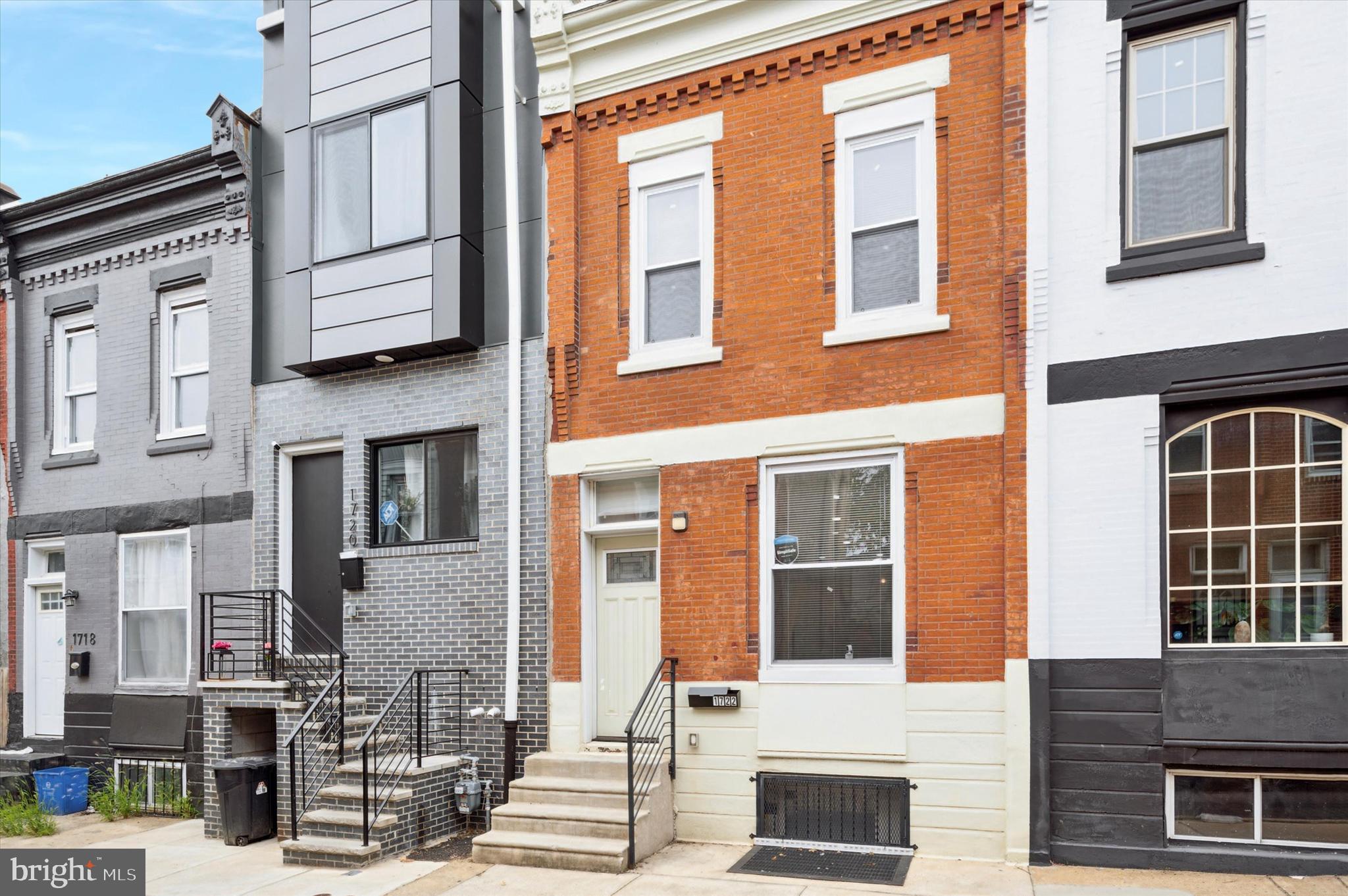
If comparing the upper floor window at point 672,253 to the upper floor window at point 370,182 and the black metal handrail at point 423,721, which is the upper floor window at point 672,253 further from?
the black metal handrail at point 423,721

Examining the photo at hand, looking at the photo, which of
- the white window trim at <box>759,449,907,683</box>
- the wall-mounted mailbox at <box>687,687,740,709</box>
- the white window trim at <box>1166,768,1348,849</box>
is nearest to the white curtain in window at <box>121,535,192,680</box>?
the wall-mounted mailbox at <box>687,687,740,709</box>

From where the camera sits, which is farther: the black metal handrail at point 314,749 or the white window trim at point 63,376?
the white window trim at point 63,376

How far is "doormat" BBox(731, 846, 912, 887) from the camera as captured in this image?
291 inches

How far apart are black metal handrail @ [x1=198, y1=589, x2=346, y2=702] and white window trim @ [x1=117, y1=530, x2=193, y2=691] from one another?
601 millimetres

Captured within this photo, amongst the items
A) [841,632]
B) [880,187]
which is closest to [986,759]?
[841,632]

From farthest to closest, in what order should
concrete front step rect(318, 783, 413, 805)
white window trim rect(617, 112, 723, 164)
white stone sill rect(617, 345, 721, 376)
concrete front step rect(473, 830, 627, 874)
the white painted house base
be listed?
white window trim rect(617, 112, 723, 164), white stone sill rect(617, 345, 721, 376), concrete front step rect(318, 783, 413, 805), concrete front step rect(473, 830, 627, 874), the white painted house base

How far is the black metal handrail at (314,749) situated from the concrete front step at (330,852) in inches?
17.2

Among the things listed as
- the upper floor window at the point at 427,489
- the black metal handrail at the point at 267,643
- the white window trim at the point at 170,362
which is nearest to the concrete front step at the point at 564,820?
the upper floor window at the point at 427,489

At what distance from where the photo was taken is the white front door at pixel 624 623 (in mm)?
9445

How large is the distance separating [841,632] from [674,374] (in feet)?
9.38

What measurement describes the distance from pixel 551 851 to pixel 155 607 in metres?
7.07

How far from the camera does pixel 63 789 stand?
11.6 m

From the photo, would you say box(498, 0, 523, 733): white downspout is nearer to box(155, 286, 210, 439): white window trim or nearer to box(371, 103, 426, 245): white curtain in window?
box(371, 103, 426, 245): white curtain in window

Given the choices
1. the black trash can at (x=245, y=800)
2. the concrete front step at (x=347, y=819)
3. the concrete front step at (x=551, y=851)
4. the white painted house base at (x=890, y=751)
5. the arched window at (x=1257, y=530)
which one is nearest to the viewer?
the arched window at (x=1257, y=530)
